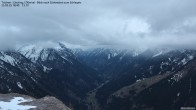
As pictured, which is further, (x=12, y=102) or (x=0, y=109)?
(x=12, y=102)

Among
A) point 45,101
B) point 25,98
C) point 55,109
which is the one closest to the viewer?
point 55,109

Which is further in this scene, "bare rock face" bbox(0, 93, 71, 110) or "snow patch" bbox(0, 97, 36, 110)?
"snow patch" bbox(0, 97, 36, 110)

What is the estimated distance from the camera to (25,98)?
124m

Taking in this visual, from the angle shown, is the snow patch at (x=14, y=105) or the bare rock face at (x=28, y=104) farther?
the snow patch at (x=14, y=105)

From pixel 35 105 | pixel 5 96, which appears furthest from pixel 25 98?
pixel 35 105

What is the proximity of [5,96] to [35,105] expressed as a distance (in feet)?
67.6

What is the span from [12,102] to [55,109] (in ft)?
58.5

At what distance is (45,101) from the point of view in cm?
11506

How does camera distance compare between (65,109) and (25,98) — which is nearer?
(65,109)

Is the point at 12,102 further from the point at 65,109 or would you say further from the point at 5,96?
the point at 65,109

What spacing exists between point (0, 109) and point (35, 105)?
920 cm

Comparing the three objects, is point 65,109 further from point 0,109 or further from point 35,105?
point 0,109

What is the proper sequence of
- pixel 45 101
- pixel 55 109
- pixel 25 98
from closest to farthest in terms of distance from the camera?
pixel 55 109 < pixel 45 101 < pixel 25 98

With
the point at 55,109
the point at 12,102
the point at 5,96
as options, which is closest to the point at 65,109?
the point at 55,109
